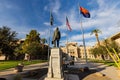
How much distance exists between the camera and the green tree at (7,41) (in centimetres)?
4986

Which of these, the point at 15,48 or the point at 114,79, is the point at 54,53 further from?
the point at 15,48

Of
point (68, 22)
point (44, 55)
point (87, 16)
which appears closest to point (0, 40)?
point (44, 55)

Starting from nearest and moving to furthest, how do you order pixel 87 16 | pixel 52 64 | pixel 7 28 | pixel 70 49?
pixel 52 64, pixel 87 16, pixel 7 28, pixel 70 49

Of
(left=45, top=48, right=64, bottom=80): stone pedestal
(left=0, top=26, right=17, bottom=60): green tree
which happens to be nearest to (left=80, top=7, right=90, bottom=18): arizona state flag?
(left=45, top=48, right=64, bottom=80): stone pedestal

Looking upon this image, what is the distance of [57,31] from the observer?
567 inches

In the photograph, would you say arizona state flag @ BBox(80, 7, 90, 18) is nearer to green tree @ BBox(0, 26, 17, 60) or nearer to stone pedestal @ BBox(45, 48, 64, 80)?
stone pedestal @ BBox(45, 48, 64, 80)

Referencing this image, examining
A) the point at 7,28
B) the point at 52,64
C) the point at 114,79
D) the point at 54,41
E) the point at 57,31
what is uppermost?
the point at 7,28

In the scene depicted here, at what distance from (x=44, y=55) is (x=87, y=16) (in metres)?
48.9

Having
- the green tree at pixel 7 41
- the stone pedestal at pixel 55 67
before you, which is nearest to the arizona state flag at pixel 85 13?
the stone pedestal at pixel 55 67

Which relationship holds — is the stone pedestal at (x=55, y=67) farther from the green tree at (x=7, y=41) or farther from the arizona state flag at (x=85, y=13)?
the green tree at (x=7, y=41)

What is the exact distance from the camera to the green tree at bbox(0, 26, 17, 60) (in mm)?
49859

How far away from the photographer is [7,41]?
2050 inches

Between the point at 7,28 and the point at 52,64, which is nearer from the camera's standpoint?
the point at 52,64

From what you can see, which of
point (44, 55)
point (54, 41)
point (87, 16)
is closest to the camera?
point (54, 41)
